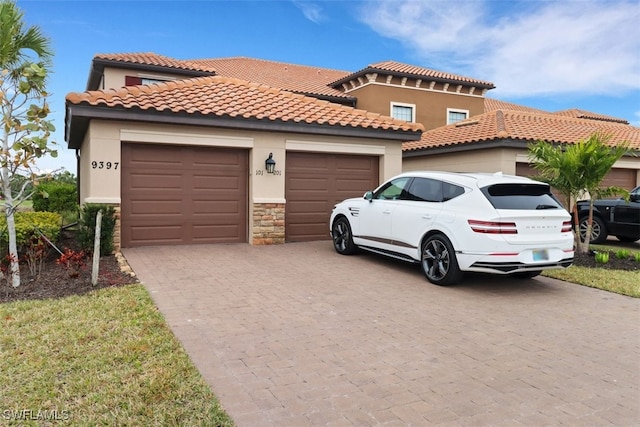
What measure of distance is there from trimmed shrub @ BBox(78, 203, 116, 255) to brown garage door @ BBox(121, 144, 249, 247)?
2.94 feet

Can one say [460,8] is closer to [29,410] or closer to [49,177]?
[49,177]

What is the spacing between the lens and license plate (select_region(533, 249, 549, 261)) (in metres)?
6.68

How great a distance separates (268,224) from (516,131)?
32.0 ft

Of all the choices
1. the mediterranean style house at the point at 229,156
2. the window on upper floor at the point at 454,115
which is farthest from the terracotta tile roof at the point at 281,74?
the mediterranean style house at the point at 229,156

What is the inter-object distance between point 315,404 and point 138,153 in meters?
8.53

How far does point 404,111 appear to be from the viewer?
78.9 ft

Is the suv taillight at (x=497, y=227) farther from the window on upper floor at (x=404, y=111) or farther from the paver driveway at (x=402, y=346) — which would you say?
the window on upper floor at (x=404, y=111)

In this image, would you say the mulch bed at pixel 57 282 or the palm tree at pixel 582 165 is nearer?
the mulch bed at pixel 57 282

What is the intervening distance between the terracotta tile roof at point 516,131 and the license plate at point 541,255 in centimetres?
891

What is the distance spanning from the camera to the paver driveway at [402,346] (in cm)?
341

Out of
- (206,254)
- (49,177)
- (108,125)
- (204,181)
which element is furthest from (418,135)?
(49,177)

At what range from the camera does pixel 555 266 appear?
6.90 m

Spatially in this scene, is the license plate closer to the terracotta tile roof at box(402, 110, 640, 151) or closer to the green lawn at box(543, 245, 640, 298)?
the green lawn at box(543, 245, 640, 298)

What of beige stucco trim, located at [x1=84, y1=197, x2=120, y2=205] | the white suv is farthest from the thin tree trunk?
the white suv
